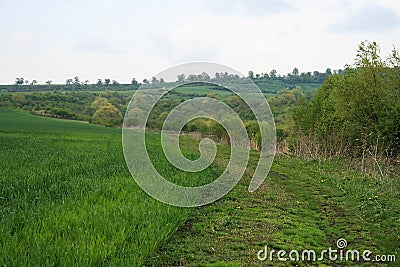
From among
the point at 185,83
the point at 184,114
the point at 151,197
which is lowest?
the point at 151,197

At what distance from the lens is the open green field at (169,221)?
5.61 m

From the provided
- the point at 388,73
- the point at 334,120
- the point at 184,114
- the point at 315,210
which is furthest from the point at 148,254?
the point at 334,120

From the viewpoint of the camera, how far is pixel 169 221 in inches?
293

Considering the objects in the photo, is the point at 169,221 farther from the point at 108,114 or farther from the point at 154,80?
the point at 108,114

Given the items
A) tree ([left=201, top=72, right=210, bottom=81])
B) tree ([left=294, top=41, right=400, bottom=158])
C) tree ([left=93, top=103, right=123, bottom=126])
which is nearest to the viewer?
tree ([left=201, top=72, right=210, bottom=81])

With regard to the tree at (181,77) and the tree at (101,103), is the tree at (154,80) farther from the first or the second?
the tree at (101,103)

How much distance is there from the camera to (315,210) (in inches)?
394

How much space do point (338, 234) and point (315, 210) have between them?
7.07 ft

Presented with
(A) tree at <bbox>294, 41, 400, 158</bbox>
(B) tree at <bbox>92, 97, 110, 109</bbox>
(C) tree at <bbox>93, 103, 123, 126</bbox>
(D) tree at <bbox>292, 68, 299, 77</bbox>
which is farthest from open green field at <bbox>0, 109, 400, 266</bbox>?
(D) tree at <bbox>292, 68, 299, 77</bbox>

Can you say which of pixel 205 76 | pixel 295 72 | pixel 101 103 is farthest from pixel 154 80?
pixel 295 72

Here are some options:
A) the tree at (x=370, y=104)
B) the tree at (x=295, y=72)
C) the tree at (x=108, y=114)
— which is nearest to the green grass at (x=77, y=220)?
the tree at (x=370, y=104)

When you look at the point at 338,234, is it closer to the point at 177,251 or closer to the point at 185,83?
the point at 177,251

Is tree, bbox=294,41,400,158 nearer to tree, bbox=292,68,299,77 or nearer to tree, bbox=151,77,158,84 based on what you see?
tree, bbox=151,77,158,84

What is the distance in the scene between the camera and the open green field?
561 centimetres
